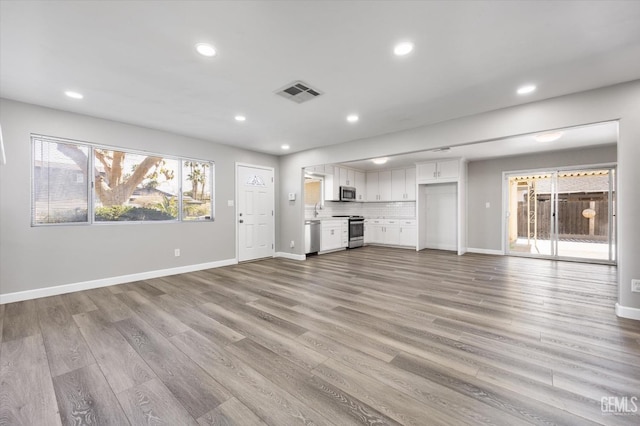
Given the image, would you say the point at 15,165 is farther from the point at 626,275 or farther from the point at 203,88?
the point at 626,275

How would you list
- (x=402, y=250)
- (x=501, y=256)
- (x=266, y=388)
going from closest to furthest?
(x=266, y=388), (x=501, y=256), (x=402, y=250)

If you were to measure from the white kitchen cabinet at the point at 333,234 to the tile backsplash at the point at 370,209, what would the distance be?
48 centimetres

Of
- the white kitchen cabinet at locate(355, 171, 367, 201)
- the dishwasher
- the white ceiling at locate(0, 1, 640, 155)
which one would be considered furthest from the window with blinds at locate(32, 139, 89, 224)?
the white kitchen cabinet at locate(355, 171, 367, 201)

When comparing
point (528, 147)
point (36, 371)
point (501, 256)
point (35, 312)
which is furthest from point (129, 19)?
point (501, 256)

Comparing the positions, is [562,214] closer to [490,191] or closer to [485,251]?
[490,191]

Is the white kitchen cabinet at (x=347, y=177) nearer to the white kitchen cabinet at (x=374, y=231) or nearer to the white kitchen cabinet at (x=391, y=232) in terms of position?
the white kitchen cabinet at (x=374, y=231)

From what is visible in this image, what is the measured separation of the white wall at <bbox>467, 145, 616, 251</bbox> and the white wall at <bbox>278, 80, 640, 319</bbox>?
3468 millimetres

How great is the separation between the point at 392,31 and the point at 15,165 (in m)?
4.55

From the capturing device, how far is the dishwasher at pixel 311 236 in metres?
6.32

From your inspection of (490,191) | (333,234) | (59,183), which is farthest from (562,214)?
(59,183)

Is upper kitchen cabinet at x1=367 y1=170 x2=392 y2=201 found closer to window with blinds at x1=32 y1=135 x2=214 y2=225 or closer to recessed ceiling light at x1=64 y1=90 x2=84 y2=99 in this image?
window with blinds at x1=32 y1=135 x2=214 y2=225

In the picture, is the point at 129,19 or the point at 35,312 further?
the point at 35,312

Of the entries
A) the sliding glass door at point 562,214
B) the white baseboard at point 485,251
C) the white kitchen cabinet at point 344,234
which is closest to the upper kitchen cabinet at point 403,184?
the white kitchen cabinet at point 344,234

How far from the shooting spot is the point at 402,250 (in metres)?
7.27
